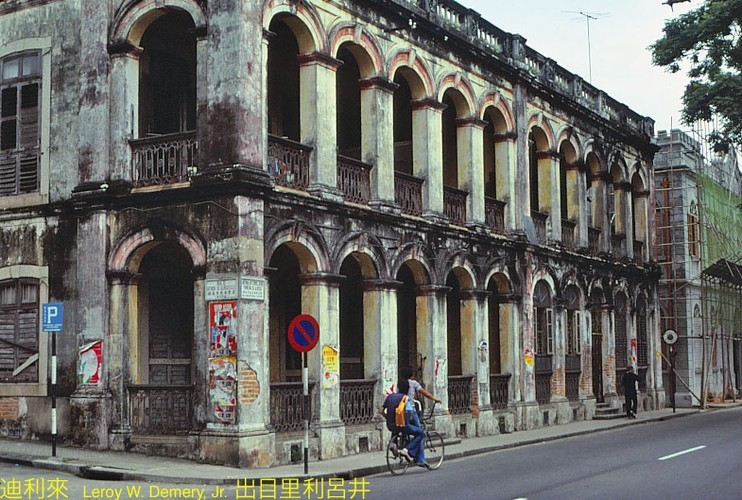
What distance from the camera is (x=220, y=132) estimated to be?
59.1ft

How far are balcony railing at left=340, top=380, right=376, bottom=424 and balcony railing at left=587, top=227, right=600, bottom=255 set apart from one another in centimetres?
1310

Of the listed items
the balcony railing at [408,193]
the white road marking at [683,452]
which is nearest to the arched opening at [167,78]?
the balcony railing at [408,193]

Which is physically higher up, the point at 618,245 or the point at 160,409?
the point at 618,245

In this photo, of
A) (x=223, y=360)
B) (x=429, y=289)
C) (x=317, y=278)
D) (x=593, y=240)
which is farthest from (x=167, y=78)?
(x=593, y=240)

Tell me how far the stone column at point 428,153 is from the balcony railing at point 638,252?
14307mm

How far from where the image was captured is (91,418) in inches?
742

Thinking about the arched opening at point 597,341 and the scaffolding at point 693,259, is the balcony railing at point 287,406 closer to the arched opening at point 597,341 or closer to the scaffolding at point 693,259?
the arched opening at point 597,341

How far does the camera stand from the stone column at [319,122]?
1989 centimetres

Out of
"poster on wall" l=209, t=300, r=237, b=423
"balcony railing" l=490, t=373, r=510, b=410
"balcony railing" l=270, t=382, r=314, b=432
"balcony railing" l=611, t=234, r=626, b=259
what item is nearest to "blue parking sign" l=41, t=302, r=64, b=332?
"poster on wall" l=209, t=300, r=237, b=423

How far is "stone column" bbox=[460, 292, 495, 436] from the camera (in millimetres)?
25047

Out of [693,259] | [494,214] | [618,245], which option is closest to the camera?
[494,214]

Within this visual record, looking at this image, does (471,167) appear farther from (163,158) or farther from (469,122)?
(163,158)

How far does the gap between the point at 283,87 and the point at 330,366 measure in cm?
681

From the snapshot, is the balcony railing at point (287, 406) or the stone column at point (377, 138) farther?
the stone column at point (377, 138)
